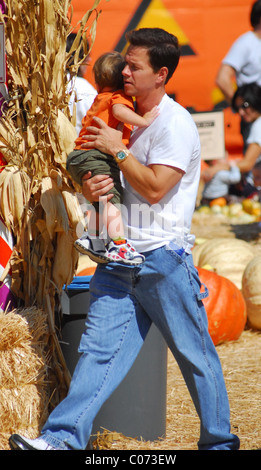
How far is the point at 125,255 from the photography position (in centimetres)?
311

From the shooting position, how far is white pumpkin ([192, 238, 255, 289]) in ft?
22.7

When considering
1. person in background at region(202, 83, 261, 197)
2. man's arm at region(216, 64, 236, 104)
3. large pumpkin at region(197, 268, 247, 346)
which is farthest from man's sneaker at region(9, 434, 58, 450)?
man's arm at region(216, 64, 236, 104)

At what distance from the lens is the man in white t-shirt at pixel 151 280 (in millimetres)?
3086

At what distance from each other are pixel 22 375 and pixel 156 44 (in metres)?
1.82

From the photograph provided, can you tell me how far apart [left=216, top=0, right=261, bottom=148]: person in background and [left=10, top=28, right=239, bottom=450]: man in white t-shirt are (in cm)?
774

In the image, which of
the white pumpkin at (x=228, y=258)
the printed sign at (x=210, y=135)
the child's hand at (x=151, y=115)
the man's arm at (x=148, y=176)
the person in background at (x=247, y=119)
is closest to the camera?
the man's arm at (x=148, y=176)

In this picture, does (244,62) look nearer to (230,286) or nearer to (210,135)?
(210,135)

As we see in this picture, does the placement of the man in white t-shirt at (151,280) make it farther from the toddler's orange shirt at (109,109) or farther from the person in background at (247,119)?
the person in background at (247,119)

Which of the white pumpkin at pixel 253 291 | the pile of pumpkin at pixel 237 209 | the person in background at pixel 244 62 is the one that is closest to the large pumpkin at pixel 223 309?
the white pumpkin at pixel 253 291

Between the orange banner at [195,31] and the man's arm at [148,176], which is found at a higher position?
the orange banner at [195,31]

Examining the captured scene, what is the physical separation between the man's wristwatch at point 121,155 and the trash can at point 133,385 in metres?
1.04

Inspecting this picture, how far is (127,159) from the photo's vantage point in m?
3.05

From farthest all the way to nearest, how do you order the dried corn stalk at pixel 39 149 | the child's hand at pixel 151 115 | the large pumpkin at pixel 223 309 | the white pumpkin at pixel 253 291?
the white pumpkin at pixel 253 291, the large pumpkin at pixel 223 309, the dried corn stalk at pixel 39 149, the child's hand at pixel 151 115

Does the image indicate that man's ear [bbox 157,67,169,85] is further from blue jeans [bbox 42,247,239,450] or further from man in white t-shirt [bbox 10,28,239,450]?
blue jeans [bbox 42,247,239,450]
